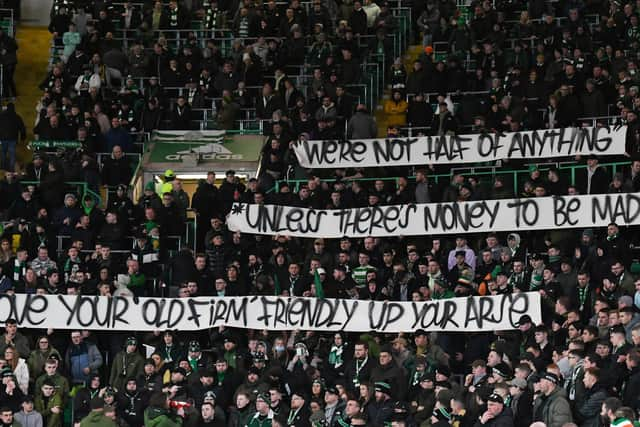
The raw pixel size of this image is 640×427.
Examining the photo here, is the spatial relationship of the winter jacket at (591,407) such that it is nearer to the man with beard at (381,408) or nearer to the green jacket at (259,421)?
the man with beard at (381,408)

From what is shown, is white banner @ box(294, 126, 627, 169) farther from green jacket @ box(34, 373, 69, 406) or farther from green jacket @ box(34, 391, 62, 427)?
green jacket @ box(34, 391, 62, 427)

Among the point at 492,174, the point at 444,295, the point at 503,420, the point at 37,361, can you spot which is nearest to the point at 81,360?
the point at 37,361

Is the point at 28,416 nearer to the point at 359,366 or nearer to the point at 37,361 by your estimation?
the point at 37,361

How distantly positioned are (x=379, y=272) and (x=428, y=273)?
743mm

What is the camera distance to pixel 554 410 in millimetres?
21531

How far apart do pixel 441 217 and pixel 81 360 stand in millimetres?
5526

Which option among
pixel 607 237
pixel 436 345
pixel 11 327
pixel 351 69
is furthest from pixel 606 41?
pixel 11 327

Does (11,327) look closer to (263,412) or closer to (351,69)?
(263,412)

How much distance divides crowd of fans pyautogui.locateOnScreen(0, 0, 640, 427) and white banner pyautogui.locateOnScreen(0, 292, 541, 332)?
189mm

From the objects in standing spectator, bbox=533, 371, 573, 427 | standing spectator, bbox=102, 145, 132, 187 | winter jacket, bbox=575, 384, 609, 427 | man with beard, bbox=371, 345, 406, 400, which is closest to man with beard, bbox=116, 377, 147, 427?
man with beard, bbox=371, 345, 406, 400

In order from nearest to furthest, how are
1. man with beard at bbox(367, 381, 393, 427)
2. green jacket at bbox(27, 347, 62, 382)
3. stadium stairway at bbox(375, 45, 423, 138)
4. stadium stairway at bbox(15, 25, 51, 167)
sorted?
man with beard at bbox(367, 381, 393, 427), green jacket at bbox(27, 347, 62, 382), stadium stairway at bbox(375, 45, 423, 138), stadium stairway at bbox(15, 25, 51, 167)

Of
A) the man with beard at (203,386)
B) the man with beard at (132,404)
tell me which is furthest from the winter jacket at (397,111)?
the man with beard at (132,404)

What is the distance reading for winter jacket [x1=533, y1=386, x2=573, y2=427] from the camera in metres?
21.5

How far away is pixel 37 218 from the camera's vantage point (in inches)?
1158
